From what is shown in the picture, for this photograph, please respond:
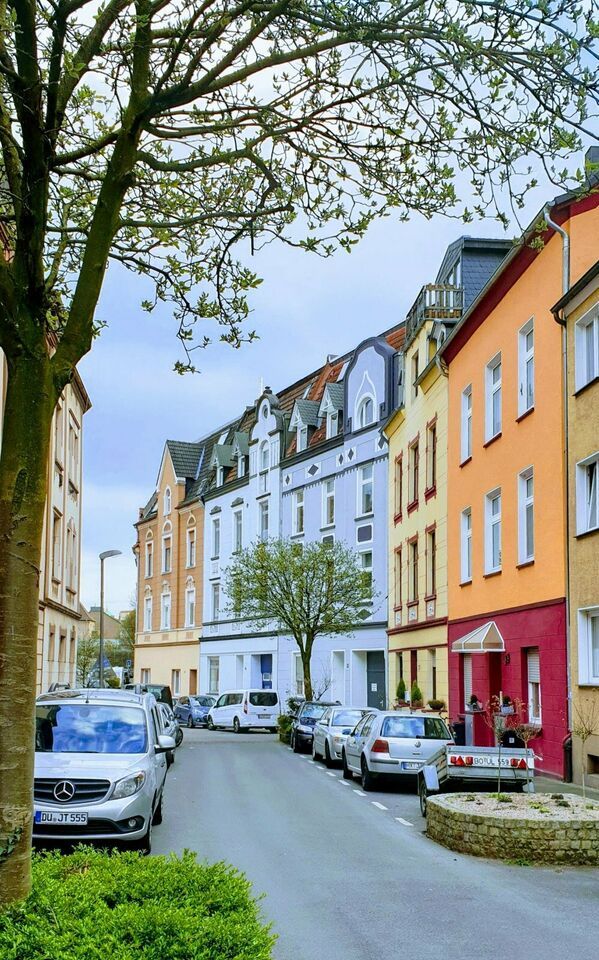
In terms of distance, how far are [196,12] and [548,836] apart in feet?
30.4

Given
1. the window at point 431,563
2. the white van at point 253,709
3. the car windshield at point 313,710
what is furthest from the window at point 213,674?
the window at point 431,563

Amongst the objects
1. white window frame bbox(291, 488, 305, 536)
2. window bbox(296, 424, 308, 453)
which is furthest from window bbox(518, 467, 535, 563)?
window bbox(296, 424, 308, 453)

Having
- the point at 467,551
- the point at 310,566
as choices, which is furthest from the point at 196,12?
the point at 310,566

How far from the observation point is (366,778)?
68.0 feet

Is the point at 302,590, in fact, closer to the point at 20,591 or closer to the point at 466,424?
the point at 466,424

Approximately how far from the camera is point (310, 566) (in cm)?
3794

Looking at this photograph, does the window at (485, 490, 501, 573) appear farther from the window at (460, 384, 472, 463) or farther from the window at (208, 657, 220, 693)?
the window at (208, 657, 220, 693)

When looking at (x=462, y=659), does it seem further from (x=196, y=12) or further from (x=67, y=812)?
(x=196, y=12)

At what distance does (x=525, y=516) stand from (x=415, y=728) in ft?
19.1

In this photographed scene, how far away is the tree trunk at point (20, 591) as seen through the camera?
5.59m

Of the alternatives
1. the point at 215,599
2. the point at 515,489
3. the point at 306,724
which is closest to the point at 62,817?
the point at 515,489

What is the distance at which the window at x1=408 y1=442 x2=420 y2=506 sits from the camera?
120 feet

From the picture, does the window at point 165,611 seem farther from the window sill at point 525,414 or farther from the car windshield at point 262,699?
the window sill at point 525,414

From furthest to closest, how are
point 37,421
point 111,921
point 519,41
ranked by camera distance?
point 519,41, point 37,421, point 111,921
